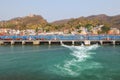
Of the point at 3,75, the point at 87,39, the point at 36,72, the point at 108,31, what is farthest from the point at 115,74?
the point at 108,31

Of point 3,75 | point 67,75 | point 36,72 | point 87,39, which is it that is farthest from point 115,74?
point 87,39

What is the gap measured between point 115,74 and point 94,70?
4.38 m

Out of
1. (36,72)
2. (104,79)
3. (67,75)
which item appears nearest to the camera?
(104,79)

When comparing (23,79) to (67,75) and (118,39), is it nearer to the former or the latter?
(67,75)

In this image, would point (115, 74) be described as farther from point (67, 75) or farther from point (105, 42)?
point (105, 42)

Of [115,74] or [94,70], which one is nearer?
[115,74]

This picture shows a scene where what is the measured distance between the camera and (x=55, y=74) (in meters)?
40.6

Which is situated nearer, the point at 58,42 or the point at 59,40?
the point at 59,40

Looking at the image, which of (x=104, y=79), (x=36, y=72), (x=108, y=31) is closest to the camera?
(x=104, y=79)

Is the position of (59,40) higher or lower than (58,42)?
higher

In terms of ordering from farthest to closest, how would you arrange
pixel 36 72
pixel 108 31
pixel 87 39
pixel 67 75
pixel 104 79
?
pixel 108 31 → pixel 87 39 → pixel 36 72 → pixel 67 75 → pixel 104 79

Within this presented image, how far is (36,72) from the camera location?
43219 mm

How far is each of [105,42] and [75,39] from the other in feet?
42.4

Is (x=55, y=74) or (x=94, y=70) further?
(x=94, y=70)
